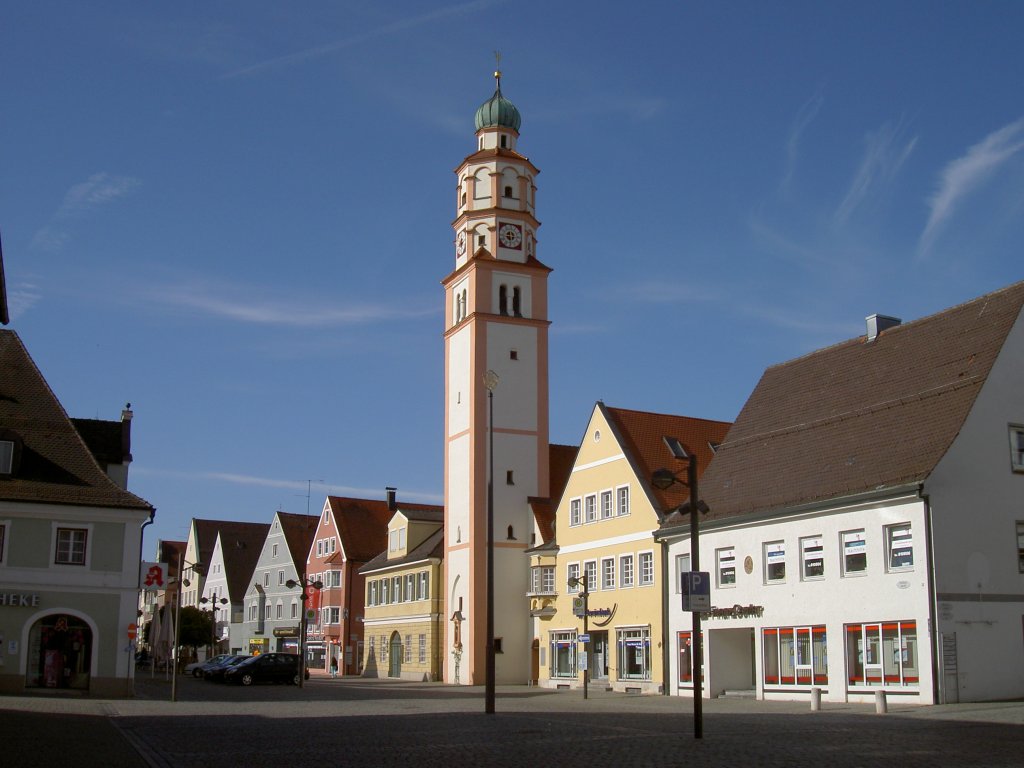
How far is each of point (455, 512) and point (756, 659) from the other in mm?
25296

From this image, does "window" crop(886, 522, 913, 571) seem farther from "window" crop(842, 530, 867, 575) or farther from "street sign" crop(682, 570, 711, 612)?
"street sign" crop(682, 570, 711, 612)

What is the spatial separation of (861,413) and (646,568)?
12.5 metres

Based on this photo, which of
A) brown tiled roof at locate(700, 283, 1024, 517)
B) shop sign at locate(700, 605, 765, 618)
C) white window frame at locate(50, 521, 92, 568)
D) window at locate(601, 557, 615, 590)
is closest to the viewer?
brown tiled roof at locate(700, 283, 1024, 517)

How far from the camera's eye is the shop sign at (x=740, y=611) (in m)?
36.9

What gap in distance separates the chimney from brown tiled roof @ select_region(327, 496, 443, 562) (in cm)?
4177

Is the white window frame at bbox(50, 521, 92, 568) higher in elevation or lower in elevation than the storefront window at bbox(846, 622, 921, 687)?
higher

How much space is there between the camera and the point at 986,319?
34.4m

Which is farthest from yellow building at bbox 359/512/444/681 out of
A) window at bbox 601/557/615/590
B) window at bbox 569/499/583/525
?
window at bbox 601/557/615/590

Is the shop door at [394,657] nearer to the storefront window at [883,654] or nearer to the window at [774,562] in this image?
the window at [774,562]

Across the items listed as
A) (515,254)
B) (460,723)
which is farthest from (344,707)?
(515,254)

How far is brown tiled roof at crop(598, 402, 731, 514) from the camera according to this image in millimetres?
47125

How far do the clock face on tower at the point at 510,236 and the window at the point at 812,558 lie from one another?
30946 millimetres

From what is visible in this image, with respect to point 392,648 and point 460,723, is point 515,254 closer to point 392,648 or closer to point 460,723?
point 392,648

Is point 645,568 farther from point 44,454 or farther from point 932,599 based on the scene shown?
point 44,454
